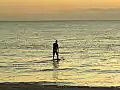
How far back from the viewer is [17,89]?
1350cm

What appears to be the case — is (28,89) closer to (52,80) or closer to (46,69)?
(52,80)

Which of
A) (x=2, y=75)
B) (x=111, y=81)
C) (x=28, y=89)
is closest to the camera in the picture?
(x=28, y=89)

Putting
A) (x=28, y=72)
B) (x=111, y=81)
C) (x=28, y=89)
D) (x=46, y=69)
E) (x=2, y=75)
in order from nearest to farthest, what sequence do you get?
(x=28, y=89) → (x=111, y=81) → (x=2, y=75) → (x=28, y=72) → (x=46, y=69)

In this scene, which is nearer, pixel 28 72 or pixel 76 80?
pixel 76 80

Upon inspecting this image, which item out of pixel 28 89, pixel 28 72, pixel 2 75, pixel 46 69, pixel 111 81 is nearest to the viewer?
pixel 28 89

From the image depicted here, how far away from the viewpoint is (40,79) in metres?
19.9

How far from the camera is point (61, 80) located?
1942cm

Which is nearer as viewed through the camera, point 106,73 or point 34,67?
point 106,73

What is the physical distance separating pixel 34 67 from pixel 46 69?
1.70 m

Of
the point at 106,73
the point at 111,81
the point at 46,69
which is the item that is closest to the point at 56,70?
the point at 46,69

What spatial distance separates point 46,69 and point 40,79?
501cm

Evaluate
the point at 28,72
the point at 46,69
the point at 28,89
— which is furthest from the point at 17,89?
the point at 46,69

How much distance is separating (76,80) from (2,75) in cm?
573

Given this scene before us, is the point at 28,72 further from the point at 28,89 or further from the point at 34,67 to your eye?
the point at 28,89
